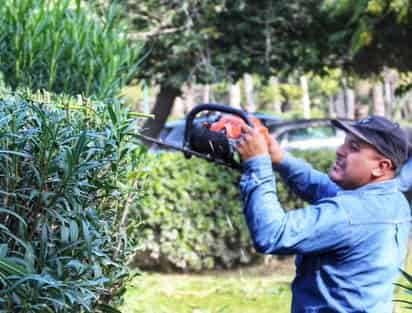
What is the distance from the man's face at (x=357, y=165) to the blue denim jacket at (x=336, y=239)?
4cm

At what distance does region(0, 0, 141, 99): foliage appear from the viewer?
5.28 metres

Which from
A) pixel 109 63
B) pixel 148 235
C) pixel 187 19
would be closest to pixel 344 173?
pixel 109 63

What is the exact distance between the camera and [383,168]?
105 inches

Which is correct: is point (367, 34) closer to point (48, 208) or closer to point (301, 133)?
point (301, 133)

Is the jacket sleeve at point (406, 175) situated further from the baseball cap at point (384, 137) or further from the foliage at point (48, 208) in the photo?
the foliage at point (48, 208)

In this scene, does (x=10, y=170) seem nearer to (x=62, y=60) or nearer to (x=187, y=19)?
(x=62, y=60)

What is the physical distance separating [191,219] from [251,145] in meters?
6.05

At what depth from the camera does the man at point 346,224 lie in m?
2.44

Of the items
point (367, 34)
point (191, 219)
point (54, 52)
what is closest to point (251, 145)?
point (54, 52)

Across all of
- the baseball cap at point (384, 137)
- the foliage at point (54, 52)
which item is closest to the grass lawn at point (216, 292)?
the foliage at point (54, 52)

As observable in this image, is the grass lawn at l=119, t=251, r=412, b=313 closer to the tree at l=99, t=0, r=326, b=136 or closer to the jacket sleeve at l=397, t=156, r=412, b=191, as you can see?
the jacket sleeve at l=397, t=156, r=412, b=191

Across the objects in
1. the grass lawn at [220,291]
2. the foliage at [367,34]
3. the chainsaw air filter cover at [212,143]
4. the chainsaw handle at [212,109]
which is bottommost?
the grass lawn at [220,291]

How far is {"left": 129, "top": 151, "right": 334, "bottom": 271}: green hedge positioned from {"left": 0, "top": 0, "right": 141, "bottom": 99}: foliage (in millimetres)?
2911

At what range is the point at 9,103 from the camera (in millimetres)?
2906
